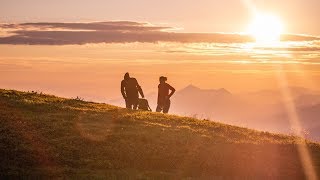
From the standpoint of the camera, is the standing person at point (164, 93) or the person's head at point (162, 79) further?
the standing person at point (164, 93)

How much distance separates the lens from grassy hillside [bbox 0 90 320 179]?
94.0ft

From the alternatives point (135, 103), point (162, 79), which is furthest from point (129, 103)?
point (162, 79)

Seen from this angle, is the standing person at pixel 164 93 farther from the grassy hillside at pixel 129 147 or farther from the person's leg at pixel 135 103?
the grassy hillside at pixel 129 147

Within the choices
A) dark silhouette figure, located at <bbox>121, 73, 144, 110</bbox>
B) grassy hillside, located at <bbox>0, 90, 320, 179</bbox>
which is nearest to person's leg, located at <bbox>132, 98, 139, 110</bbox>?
dark silhouette figure, located at <bbox>121, 73, 144, 110</bbox>

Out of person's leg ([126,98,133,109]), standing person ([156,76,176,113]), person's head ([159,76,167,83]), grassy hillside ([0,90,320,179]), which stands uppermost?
person's head ([159,76,167,83])

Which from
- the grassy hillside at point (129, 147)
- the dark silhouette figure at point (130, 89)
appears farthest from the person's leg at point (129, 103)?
the grassy hillside at point (129, 147)

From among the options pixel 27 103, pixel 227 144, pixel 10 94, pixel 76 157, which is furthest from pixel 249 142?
pixel 10 94

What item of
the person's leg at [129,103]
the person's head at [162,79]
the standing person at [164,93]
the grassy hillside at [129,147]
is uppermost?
the person's head at [162,79]

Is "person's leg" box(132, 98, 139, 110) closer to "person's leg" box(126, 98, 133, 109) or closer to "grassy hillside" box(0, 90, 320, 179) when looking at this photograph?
"person's leg" box(126, 98, 133, 109)

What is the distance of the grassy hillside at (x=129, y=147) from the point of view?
28.6 metres

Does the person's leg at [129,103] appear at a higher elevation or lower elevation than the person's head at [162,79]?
lower

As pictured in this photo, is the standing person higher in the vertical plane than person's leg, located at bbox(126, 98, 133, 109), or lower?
higher

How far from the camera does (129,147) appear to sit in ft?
103

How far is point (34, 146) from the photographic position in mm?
30328
